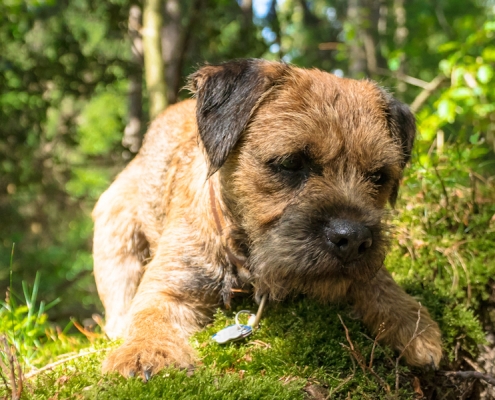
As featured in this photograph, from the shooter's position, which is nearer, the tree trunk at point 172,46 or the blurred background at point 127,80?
the blurred background at point 127,80

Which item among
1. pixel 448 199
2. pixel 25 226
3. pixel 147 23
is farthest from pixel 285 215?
pixel 25 226

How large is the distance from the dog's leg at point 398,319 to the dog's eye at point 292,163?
2.53ft

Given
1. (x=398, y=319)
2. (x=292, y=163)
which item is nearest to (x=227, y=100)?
(x=292, y=163)

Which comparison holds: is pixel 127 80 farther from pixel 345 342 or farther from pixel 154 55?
pixel 345 342

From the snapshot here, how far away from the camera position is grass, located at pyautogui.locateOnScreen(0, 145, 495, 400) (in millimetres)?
2133

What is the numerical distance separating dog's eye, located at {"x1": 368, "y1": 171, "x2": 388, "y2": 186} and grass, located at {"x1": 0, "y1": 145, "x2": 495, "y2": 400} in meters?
0.74

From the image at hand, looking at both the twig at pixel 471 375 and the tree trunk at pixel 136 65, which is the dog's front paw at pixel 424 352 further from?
the tree trunk at pixel 136 65

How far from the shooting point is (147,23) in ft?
20.4

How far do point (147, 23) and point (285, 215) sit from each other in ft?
14.8

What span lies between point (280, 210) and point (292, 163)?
0.85ft

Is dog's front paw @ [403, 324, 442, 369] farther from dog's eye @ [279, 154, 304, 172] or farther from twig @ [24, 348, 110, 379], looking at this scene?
twig @ [24, 348, 110, 379]

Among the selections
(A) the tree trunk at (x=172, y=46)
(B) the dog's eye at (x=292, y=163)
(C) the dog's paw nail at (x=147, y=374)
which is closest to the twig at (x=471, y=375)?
(B) the dog's eye at (x=292, y=163)

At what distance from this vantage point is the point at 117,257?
157 inches

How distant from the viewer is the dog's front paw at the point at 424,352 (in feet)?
8.52
